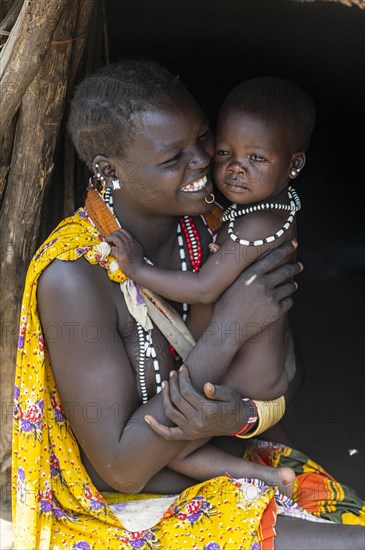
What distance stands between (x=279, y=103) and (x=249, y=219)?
32 cm

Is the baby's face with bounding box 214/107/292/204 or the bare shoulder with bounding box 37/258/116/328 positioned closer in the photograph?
the bare shoulder with bounding box 37/258/116/328

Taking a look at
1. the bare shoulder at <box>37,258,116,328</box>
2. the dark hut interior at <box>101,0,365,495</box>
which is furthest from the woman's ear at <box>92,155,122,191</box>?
the dark hut interior at <box>101,0,365,495</box>

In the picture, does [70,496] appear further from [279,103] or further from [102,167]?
[279,103]

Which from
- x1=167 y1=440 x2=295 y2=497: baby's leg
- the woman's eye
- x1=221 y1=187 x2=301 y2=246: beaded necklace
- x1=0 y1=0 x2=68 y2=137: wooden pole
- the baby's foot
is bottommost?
the baby's foot

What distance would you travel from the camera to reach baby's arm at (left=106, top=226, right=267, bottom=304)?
2.14m

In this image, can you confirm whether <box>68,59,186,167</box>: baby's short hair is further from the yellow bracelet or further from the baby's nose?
the yellow bracelet

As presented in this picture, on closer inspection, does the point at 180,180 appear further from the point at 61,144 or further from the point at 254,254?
the point at 61,144

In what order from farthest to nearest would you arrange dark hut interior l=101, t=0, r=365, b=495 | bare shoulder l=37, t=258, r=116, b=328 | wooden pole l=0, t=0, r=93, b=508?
dark hut interior l=101, t=0, r=365, b=495, wooden pole l=0, t=0, r=93, b=508, bare shoulder l=37, t=258, r=116, b=328

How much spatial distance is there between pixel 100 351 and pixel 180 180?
48cm

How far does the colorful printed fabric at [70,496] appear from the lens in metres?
2.06

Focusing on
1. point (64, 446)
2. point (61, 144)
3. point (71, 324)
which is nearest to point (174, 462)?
point (64, 446)

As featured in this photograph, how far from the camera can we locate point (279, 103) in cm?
220

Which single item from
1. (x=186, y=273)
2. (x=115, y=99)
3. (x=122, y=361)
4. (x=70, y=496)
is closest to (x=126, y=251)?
(x=186, y=273)

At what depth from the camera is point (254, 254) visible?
7.16ft
